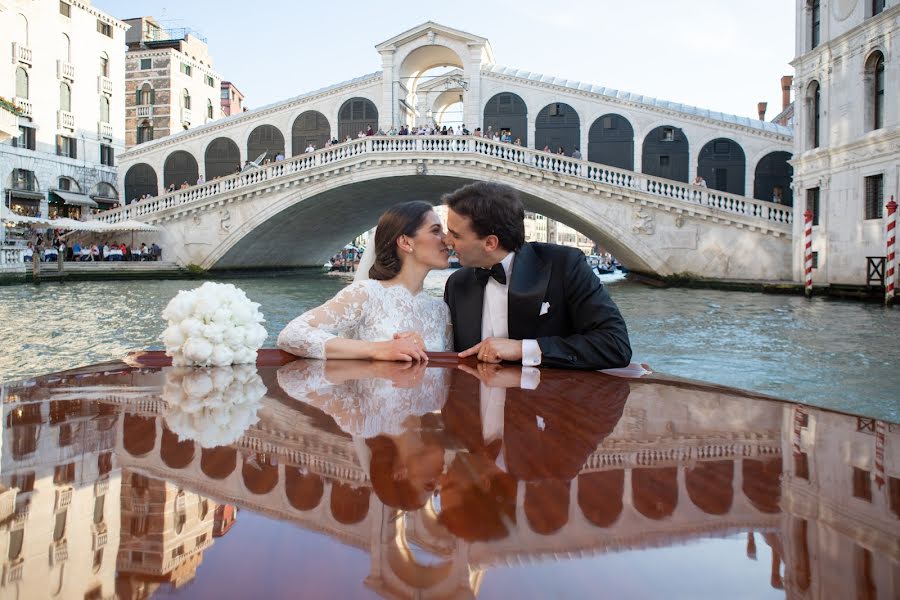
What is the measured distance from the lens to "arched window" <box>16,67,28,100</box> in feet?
57.7

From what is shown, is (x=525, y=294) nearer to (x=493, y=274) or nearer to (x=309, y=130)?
(x=493, y=274)

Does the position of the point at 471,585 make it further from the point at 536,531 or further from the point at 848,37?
the point at 848,37

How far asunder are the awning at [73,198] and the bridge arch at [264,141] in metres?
4.72

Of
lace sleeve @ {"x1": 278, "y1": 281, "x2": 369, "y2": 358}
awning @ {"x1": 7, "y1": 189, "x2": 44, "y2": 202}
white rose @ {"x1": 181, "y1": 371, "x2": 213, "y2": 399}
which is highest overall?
awning @ {"x1": 7, "y1": 189, "x2": 44, "y2": 202}

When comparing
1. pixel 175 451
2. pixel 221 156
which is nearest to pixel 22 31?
pixel 221 156

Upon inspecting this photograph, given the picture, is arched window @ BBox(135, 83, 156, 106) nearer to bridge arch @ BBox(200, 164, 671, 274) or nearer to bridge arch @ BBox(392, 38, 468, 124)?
bridge arch @ BBox(200, 164, 671, 274)


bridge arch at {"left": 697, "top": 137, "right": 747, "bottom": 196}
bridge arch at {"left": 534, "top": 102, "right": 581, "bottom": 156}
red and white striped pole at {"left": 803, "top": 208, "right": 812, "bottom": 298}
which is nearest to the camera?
red and white striped pole at {"left": 803, "top": 208, "right": 812, "bottom": 298}

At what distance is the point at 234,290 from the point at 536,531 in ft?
4.63

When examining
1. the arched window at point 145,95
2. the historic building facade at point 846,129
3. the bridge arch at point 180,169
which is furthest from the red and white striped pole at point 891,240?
the arched window at point 145,95

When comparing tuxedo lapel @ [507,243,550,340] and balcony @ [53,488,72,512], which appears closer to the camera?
balcony @ [53,488,72,512]

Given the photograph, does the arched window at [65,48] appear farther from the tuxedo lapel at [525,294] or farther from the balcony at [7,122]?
the tuxedo lapel at [525,294]

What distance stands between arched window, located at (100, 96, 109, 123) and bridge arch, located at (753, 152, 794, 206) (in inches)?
705

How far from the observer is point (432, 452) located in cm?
90

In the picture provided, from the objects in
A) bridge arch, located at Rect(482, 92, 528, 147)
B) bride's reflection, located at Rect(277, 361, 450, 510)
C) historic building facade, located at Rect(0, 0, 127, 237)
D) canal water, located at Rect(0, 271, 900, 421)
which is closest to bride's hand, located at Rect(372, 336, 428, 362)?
bride's reflection, located at Rect(277, 361, 450, 510)
